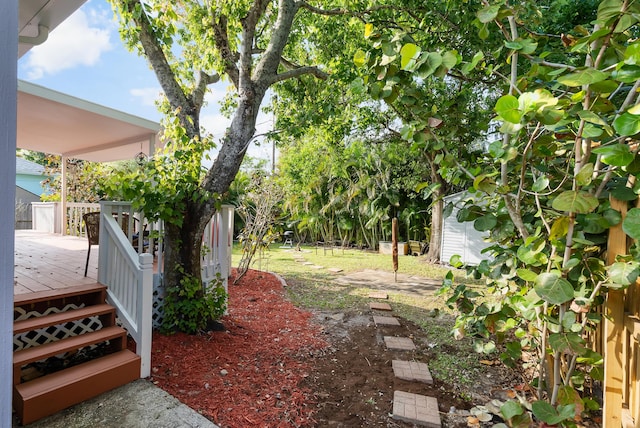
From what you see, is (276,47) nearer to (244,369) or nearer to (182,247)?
(182,247)

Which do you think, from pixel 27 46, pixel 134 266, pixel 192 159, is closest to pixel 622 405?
pixel 134 266

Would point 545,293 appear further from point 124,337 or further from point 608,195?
point 124,337

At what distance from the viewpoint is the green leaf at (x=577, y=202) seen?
4.74 ft

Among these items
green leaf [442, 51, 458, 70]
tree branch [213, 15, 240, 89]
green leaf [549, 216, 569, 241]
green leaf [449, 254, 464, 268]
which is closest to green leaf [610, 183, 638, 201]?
green leaf [549, 216, 569, 241]

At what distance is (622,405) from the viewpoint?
1.86 m

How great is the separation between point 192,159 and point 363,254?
10078mm

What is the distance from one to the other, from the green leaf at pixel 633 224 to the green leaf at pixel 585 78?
571 mm

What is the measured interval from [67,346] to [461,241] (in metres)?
10.3

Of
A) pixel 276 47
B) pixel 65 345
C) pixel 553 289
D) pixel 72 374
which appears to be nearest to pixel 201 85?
pixel 276 47

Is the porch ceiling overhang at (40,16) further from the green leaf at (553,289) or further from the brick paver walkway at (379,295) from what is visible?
the brick paver walkway at (379,295)

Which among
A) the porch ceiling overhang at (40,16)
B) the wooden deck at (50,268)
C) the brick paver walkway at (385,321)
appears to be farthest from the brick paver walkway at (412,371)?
the porch ceiling overhang at (40,16)

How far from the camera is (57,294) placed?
119 inches

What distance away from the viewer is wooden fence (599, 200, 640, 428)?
1.78m

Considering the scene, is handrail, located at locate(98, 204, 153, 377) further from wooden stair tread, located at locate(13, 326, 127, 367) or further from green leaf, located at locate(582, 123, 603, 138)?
green leaf, located at locate(582, 123, 603, 138)
